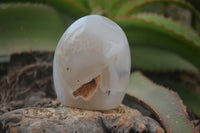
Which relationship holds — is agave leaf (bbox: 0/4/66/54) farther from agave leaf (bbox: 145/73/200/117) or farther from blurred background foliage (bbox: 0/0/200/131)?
agave leaf (bbox: 145/73/200/117)

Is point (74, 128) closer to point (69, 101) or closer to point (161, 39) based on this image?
point (69, 101)

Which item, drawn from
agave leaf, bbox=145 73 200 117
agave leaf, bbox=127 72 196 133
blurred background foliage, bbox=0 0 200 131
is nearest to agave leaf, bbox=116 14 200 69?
blurred background foliage, bbox=0 0 200 131

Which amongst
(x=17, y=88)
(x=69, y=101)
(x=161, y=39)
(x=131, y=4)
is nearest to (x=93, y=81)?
(x=69, y=101)

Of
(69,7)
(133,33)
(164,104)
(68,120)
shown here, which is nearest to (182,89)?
(133,33)

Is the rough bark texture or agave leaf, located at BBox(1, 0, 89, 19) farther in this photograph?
agave leaf, located at BBox(1, 0, 89, 19)


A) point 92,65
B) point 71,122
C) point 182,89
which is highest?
point 92,65

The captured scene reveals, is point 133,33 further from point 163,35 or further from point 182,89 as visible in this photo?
point 182,89
